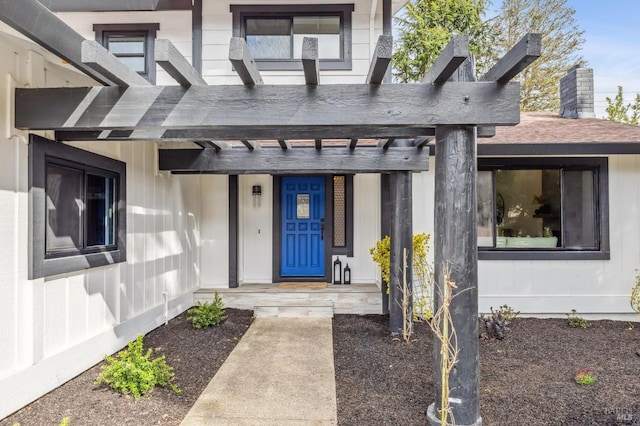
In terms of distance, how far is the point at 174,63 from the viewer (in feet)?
7.51

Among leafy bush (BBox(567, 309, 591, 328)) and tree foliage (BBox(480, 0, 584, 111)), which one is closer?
leafy bush (BBox(567, 309, 591, 328))

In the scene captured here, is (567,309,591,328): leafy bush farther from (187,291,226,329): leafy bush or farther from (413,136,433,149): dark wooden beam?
(187,291,226,329): leafy bush

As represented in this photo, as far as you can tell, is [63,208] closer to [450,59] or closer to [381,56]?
[381,56]

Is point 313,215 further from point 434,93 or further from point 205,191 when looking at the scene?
point 434,93

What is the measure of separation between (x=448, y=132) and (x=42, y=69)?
11.0 ft

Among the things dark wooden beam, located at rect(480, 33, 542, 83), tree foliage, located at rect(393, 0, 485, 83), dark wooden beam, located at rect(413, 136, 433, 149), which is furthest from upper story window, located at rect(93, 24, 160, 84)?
tree foliage, located at rect(393, 0, 485, 83)

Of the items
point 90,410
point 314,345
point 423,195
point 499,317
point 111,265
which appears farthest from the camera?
point 423,195

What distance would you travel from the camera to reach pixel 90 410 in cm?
301

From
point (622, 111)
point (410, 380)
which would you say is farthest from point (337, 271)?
point (622, 111)

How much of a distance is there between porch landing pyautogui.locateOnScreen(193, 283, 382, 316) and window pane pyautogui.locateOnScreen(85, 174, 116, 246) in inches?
102

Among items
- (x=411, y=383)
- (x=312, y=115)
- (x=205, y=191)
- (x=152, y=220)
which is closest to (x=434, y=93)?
(x=312, y=115)

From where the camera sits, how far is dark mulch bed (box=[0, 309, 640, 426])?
9.62 feet

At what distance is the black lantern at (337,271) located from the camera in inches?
284

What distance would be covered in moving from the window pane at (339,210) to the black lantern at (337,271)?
13.6 inches
